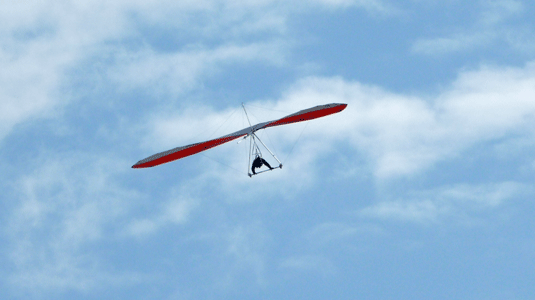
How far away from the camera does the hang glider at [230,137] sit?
58125 millimetres

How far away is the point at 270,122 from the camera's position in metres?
58.5

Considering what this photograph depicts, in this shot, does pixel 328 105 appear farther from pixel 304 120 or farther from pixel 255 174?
pixel 255 174

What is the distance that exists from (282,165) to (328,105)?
506cm

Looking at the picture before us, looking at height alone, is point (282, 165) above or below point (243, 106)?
below

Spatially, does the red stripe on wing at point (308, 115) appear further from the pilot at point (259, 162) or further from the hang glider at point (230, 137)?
the pilot at point (259, 162)

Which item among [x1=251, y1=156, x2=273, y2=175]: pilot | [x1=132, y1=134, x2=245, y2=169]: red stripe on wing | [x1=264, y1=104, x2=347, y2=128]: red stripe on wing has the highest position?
[x1=264, y1=104, x2=347, y2=128]: red stripe on wing

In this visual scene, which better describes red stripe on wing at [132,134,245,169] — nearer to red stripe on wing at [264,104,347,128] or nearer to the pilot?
the pilot

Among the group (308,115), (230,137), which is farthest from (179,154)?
(308,115)

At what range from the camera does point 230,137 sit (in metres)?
58.9

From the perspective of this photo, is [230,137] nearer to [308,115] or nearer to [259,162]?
[259,162]

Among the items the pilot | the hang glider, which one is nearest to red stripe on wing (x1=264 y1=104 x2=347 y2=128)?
the hang glider

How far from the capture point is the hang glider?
58125 mm

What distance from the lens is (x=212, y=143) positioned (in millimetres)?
58625

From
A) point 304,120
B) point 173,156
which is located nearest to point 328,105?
point 304,120
